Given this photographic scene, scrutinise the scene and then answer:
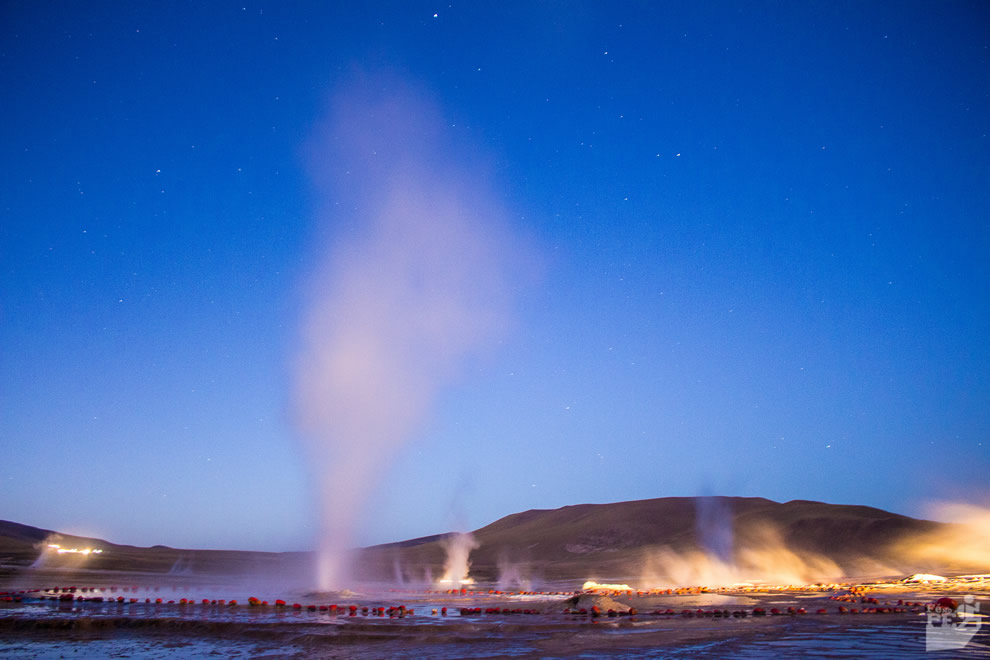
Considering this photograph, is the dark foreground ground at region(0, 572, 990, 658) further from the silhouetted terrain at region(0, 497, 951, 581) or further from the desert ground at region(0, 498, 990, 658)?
the silhouetted terrain at region(0, 497, 951, 581)

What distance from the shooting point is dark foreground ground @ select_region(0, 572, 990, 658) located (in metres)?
19.3

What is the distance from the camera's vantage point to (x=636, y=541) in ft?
372

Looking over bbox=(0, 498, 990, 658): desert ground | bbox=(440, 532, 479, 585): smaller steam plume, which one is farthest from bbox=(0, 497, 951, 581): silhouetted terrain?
bbox=(0, 498, 990, 658): desert ground

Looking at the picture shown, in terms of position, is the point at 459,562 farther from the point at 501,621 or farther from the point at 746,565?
the point at 501,621

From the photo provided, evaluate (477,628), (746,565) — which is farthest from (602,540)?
(477,628)

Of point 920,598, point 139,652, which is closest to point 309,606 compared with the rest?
point 139,652

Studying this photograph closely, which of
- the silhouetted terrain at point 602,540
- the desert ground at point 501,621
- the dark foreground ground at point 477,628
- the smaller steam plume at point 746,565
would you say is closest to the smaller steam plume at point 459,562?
the silhouetted terrain at point 602,540

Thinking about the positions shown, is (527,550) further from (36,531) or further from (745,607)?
(36,531)

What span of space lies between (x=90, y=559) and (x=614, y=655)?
9410cm

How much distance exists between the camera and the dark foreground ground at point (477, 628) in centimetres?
1931

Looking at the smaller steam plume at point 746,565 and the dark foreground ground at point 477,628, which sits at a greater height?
the dark foreground ground at point 477,628

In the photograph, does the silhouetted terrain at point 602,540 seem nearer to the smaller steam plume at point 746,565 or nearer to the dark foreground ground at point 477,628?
the smaller steam plume at point 746,565

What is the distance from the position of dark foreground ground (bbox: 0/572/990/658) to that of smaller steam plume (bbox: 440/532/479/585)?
30.8 metres

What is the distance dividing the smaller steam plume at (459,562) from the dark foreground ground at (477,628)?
30.8m
